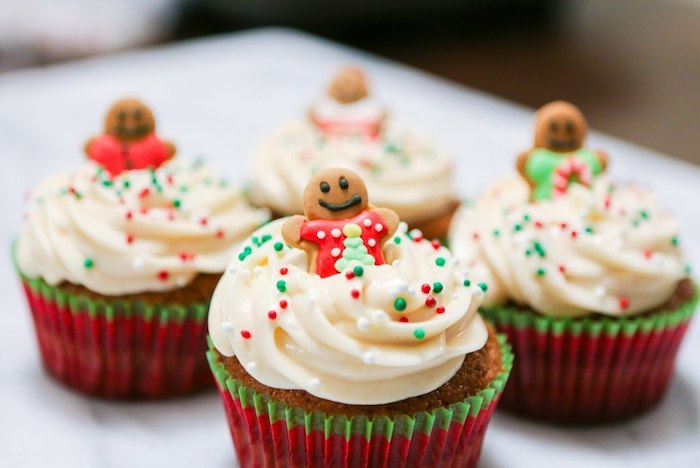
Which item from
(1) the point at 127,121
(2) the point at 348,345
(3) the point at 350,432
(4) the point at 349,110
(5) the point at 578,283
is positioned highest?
(1) the point at 127,121

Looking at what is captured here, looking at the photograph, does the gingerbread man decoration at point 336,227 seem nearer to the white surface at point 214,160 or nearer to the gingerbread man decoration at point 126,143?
the white surface at point 214,160

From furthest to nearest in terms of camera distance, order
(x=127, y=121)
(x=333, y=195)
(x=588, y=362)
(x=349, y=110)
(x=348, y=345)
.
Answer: (x=349, y=110), (x=127, y=121), (x=588, y=362), (x=333, y=195), (x=348, y=345)

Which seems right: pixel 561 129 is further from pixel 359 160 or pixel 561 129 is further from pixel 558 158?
pixel 359 160

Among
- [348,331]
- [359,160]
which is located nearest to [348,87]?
[359,160]

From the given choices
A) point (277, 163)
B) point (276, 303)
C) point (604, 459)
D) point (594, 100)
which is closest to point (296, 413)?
point (276, 303)

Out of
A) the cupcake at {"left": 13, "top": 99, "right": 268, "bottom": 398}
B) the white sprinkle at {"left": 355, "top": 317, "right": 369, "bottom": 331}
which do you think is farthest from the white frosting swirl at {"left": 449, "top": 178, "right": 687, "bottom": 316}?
the cupcake at {"left": 13, "top": 99, "right": 268, "bottom": 398}

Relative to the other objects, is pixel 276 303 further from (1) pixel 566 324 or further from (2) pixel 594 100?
(2) pixel 594 100

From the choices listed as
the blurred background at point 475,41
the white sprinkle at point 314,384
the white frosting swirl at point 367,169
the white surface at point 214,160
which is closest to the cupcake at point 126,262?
the white surface at point 214,160
